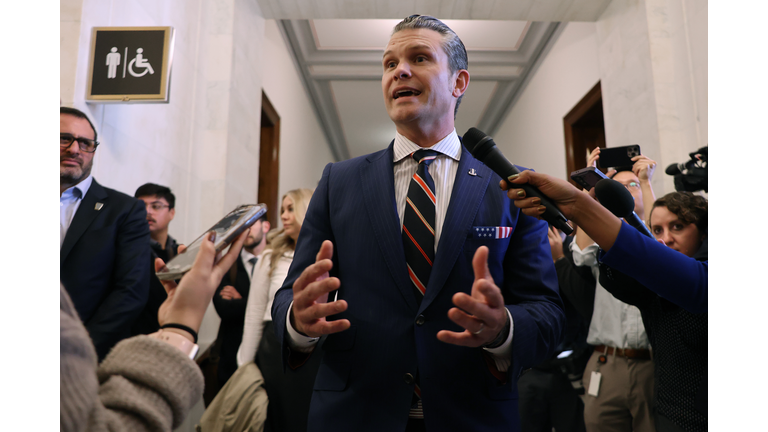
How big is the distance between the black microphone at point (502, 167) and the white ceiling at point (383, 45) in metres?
4.27

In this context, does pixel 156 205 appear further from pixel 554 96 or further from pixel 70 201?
pixel 554 96

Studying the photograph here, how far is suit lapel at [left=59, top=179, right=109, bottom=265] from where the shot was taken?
2.15 metres

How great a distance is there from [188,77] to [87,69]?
1423 mm

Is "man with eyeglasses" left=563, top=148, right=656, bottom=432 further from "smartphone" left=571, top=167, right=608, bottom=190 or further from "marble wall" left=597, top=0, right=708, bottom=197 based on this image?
"marble wall" left=597, top=0, right=708, bottom=197

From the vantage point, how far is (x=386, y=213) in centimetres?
126

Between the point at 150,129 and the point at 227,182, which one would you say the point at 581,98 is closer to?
the point at 227,182

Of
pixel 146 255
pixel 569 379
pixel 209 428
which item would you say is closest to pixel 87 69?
pixel 146 255

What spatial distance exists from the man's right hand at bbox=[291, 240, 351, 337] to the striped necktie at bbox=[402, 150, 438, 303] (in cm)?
28

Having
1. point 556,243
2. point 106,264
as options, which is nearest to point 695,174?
point 556,243

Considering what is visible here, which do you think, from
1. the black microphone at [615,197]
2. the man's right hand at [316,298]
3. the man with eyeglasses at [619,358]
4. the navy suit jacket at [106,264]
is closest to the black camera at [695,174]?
the man with eyeglasses at [619,358]

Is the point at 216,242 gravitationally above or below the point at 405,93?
below

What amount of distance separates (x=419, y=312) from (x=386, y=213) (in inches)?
10.6

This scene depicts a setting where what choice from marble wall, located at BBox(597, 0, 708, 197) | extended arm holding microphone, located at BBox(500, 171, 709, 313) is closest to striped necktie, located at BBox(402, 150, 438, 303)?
extended arm holding microphone, located at BBox(500, 171, 709, 313)

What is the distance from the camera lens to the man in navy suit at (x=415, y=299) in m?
1.07
